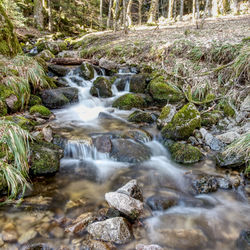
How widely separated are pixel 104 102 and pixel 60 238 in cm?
574

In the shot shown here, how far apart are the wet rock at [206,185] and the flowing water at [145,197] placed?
89 mm

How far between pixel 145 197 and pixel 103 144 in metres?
1.71

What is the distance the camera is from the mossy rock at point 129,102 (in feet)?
23.4

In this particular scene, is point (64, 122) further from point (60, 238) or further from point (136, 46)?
point (136, 46)

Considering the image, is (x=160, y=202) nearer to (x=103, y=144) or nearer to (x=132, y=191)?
(x=132, y=191)

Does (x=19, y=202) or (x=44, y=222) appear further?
(x=19, y=202)

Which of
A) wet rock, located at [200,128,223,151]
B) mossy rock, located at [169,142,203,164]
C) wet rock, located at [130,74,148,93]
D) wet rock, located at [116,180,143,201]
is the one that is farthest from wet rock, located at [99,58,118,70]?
wet rock, located at [116,180,143,201]

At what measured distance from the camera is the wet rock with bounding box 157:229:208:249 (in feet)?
7.93

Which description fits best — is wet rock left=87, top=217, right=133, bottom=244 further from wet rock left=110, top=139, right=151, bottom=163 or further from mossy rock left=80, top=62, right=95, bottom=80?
mossy rock left=80, top=62, right=95, bottom=80

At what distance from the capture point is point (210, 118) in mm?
5547

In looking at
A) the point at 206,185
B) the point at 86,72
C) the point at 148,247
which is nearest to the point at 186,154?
the point at 206,185

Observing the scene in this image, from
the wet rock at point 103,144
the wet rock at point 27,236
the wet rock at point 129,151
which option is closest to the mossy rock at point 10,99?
the wet rock at point 103,144

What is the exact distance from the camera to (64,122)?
5.75 m

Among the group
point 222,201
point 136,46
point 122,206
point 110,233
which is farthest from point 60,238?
point 136,46
